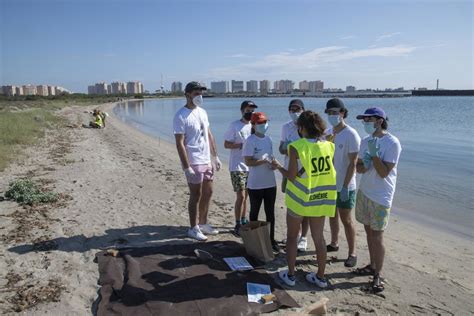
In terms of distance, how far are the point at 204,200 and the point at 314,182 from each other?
230 centimetres

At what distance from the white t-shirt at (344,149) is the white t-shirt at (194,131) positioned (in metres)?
1.83

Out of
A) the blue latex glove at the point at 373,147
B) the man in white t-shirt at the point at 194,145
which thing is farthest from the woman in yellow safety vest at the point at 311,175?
the man in white t-shirt at the point at 194,145

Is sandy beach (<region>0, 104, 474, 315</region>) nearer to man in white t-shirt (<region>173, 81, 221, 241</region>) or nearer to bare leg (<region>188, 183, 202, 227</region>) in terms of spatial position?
bare leg (<region>188, 183, 202, 227</region>)

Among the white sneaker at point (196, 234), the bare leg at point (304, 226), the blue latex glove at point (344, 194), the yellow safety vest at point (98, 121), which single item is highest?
the yellow safety vest at point (98, 121)

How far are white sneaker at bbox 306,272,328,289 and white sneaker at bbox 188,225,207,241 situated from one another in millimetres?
1729

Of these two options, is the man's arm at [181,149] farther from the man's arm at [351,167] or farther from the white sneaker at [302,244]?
the man's arm at [351,167]

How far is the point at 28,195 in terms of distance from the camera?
706 cm

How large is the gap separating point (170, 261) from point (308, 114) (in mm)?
2504

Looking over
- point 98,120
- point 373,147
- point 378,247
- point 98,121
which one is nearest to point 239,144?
point 373,147

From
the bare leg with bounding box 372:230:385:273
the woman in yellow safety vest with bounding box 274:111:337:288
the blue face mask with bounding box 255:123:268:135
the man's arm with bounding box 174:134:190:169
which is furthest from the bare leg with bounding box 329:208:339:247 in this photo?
the man's arm with bounding box 174:134:190:169

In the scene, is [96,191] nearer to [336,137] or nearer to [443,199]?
[336,137]

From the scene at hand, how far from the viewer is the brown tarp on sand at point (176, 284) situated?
3.62 meters

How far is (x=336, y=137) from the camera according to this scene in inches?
180

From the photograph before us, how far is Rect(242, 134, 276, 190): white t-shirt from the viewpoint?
4.69 metres
